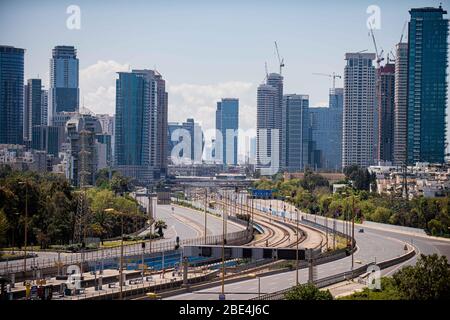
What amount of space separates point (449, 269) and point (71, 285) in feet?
13.2

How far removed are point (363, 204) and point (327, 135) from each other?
2971 centimetres

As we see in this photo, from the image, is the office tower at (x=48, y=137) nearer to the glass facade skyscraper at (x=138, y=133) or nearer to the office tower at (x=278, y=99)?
the glass facade skyscraper at (x=138, y=133)

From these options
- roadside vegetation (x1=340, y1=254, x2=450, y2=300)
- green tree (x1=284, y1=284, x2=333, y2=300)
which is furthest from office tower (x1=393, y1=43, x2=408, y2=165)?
green tree (x1=284, y1=284, x2=333, y2=300)

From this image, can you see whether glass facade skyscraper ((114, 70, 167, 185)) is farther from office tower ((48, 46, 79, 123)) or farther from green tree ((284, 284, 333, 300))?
Result: green tree ((284, 284, 333, 300))

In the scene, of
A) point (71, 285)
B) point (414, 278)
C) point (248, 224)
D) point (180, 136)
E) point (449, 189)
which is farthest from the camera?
point (180, 136)

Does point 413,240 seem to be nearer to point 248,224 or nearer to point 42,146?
point 248,224

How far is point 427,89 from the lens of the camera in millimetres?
38312

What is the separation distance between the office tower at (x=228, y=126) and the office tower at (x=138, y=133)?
3.78 metres

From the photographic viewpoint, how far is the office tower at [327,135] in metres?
50.2

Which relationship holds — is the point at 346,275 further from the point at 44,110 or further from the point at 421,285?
the point at 44,110

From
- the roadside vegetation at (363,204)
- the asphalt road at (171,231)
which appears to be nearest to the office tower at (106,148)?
the roadside vegetation at (363,204)

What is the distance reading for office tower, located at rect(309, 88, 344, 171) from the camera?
50.2 meters
